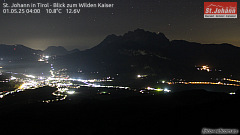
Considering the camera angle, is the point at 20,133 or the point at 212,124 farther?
the point at 20,133

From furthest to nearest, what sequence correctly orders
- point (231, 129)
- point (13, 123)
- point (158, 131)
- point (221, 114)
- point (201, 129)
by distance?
point (13, 123), point (221, 114), point (158, 131), point (201, 129), point (231, 129)

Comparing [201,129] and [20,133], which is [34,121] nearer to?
[20,133]

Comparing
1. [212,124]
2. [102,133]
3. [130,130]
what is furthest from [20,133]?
[212,124]

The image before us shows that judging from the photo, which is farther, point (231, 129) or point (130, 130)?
point (130, 130)

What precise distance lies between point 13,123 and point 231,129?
115 ft

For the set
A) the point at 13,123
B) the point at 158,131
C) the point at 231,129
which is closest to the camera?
the point at 231,129

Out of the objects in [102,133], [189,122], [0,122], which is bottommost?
[0,122]

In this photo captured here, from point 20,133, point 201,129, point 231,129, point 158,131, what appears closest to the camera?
point 231,129

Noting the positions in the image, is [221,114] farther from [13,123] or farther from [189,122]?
[13,123]

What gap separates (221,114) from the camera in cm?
2148

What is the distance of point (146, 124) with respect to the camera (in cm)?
2272

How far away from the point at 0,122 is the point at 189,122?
33.8 m

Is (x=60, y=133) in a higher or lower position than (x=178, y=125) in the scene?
lower

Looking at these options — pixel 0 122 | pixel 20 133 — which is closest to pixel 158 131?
pixel 20 133
